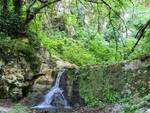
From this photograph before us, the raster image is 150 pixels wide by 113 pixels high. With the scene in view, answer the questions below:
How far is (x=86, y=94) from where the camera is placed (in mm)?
11422

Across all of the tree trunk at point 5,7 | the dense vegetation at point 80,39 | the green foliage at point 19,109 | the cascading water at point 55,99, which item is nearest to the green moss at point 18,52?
the dense vegetation at point 80,39

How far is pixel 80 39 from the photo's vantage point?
805 inches

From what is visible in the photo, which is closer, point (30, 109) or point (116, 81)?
point (30, 109)

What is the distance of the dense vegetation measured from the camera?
35.8ft

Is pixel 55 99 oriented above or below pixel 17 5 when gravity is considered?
below

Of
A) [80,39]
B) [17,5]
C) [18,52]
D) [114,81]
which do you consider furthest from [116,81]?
[80,39]

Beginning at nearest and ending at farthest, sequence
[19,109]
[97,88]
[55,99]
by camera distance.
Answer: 1. [19,109]
2. [97,88]
3. [55,99]

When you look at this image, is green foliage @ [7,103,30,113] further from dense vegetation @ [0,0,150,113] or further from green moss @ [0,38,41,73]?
green moss @ [0,38,41,73]

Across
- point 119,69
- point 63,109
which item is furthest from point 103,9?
point 63,109

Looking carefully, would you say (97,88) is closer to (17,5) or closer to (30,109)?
(30,109)

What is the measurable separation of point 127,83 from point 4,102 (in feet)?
13.3

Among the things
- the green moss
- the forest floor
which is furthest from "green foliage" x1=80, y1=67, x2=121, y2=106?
the green moss

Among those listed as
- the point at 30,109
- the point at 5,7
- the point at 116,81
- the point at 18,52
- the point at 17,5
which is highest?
the point at 17,5

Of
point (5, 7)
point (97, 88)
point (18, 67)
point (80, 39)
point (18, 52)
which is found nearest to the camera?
point (97, 88)
